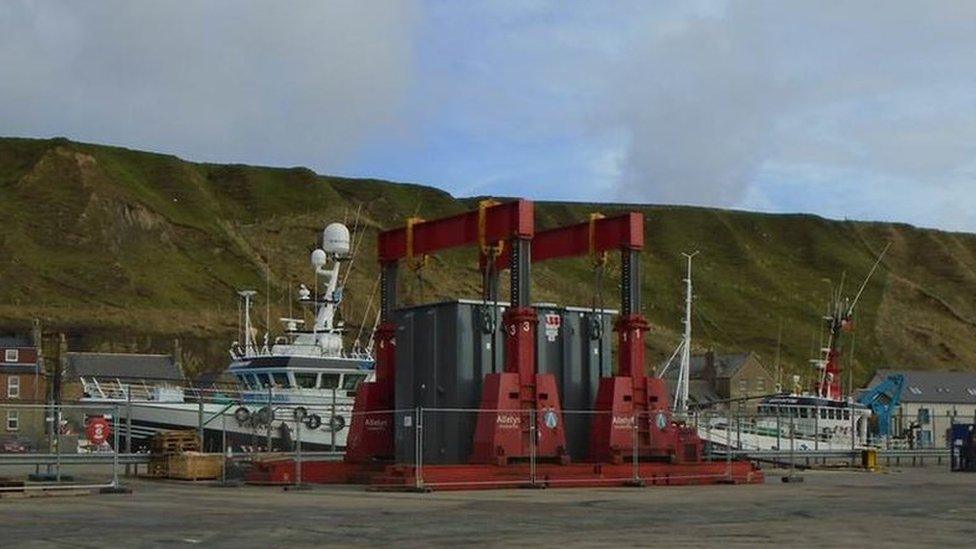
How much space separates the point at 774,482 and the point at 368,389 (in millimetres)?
10335

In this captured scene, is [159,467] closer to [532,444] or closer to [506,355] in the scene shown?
[506,355]

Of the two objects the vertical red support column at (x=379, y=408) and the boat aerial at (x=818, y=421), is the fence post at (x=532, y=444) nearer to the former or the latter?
the vertical red support column at (x=379, y=408)

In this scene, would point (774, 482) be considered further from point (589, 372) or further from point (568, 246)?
point (568, 246)

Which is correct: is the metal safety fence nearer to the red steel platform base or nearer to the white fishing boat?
the red steel platform base

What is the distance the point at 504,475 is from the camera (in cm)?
2922

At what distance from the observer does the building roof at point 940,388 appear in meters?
103

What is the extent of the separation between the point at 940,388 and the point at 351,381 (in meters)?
69.3

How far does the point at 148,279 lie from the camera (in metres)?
127

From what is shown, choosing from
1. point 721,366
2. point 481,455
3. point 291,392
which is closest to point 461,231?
point 481,455

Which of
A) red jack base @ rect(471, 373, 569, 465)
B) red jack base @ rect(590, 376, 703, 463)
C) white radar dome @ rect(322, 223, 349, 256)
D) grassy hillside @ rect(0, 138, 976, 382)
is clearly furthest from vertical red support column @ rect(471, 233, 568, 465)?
grassy hillside @ rect(0, 138, 976, 382)

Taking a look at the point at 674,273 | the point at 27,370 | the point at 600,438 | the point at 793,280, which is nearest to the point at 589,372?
the point at 600,438

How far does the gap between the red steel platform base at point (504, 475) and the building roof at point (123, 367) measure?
182 ft

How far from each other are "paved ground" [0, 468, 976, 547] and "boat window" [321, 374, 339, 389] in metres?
17.7

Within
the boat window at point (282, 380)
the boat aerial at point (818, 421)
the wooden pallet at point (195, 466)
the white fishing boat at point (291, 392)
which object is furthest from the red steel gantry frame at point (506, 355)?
the boat aerial at point (818, 421)
